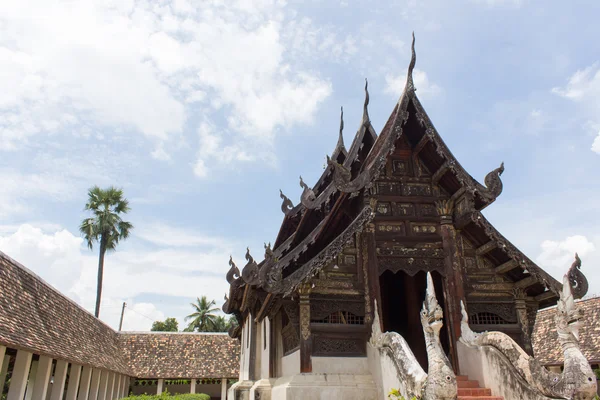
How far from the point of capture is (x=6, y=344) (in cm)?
1067

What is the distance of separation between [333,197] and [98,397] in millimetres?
17150

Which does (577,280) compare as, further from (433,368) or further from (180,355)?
(180,355)

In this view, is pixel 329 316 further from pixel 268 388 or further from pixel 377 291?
pixel 268 388

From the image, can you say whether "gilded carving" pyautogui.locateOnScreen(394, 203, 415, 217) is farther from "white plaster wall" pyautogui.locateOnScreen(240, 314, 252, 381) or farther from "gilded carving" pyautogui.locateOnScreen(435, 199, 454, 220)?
"white plaster wall" pyautogui.locateOnScreen(240, 314, 252, 381)

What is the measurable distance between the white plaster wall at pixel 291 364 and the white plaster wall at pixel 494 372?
113 inches

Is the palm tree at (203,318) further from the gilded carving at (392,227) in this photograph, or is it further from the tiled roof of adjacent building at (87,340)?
the gilded carving at (392,227)

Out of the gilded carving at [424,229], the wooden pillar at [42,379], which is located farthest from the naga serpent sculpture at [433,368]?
the wooden pillar at [42,379]

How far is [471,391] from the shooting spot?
785cm

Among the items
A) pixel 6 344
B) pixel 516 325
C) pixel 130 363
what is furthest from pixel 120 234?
pixel 516 325

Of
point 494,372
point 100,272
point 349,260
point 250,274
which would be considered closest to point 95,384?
point 100,272

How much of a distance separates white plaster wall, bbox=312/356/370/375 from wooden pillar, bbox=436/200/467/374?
1.65 m

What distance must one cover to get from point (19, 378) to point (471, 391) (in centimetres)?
1115

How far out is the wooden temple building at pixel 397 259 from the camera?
8.65 m

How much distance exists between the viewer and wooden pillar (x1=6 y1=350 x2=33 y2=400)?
40.3 ft
